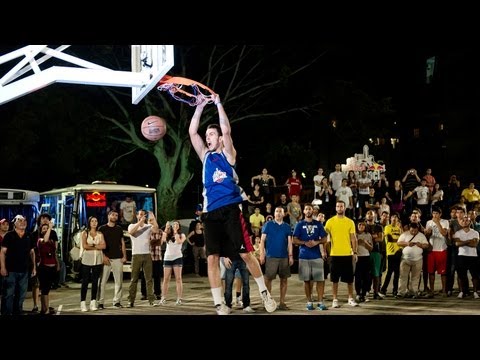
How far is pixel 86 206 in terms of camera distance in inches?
671

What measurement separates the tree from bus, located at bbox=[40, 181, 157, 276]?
5.05 m

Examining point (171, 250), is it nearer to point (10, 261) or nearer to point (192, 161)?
point (10, 261)

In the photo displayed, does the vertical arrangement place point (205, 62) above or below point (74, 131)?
above

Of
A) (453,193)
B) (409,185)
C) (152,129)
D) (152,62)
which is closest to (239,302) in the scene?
(152,129)

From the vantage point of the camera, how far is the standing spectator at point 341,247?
11.1 metres

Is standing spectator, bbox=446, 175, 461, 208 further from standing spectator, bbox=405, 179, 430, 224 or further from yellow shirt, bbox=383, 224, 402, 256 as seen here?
yellow shirt, bbox=383, 224, 402, 256

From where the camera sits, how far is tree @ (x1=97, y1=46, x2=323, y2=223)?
78.4 ft

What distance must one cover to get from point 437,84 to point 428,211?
18.9m

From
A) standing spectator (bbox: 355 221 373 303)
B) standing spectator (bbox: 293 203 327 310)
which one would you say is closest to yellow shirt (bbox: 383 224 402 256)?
standing spectator (bbox: 355 221 373 303)

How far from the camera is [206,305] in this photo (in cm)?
1176

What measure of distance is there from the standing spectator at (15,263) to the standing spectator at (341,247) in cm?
455

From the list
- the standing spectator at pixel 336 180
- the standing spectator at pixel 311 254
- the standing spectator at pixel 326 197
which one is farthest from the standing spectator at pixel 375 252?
the standing spectator at pixel 336 180

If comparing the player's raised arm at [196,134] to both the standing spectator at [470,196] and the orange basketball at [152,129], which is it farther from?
the standing spectator at [470,196]
